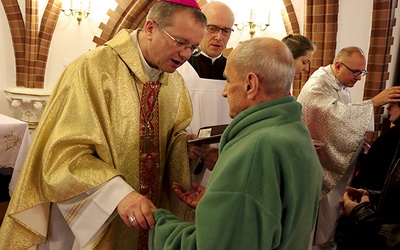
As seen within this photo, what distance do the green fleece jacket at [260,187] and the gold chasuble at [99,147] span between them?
1.93 ft

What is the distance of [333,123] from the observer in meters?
3.49

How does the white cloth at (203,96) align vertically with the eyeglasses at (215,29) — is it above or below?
below

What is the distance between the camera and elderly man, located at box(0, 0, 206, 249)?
5.57 ft

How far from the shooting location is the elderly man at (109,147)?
1.70 metres

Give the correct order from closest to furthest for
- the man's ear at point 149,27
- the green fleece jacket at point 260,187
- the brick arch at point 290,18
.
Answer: the green fleece jacket at point 260,187
the man's ear at point 149,27
the brick arch at point 290,18

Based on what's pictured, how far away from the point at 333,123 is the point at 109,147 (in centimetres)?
223

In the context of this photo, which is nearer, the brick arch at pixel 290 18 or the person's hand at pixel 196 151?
the person's hand at pixel 196 151

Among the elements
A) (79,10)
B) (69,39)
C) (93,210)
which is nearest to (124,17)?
(79,10)

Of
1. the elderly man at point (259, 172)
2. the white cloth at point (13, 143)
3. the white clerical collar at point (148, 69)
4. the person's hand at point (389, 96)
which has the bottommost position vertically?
the white cloth at point (13, 143)

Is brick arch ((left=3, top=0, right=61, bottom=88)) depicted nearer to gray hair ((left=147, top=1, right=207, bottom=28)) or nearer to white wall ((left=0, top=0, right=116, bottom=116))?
white wall ((left=0, top=0, right=116, bottom=116))

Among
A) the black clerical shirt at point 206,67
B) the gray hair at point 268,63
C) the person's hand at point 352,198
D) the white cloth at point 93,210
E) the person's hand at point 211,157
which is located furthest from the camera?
the black clerical shirt at point 206,67

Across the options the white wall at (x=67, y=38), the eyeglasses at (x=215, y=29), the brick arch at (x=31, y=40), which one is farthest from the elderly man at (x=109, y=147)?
the brick arch at (x=31, y=40)

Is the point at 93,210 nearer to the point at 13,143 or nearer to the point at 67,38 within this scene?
the point at 13,143

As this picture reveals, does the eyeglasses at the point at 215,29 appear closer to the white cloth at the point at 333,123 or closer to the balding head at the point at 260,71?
the white cloth at the point at 333,123
